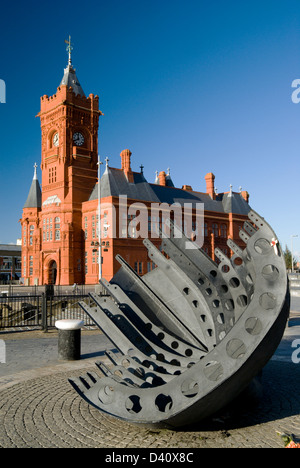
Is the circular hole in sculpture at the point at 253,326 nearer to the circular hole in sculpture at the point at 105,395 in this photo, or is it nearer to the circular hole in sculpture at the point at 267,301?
the circular hole in sculpture at the point at 267,301

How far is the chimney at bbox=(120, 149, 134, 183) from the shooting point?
5006cm

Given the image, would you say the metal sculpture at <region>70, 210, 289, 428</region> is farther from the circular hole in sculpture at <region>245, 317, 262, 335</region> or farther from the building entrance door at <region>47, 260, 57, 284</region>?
the building entrance door at <region>47, 260, 57, 284</region>

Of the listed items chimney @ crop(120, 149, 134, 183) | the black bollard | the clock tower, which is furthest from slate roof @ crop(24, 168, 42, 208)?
the black bollard

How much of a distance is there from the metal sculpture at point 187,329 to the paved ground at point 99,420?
366 millimetres

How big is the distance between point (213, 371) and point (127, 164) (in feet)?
155

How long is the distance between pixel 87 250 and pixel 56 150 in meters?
13.5

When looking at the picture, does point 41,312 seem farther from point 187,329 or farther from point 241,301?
point 241,301

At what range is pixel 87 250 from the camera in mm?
47188

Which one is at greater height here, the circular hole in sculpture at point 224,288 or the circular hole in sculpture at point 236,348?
the circular hole in sculpture at point 224,288

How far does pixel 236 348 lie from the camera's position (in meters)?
4.43

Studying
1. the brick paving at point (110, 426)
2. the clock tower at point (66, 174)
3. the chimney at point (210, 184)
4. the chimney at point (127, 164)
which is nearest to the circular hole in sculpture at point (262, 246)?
the brick paving at point (110, 426)

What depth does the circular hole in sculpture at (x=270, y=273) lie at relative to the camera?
4.50m
